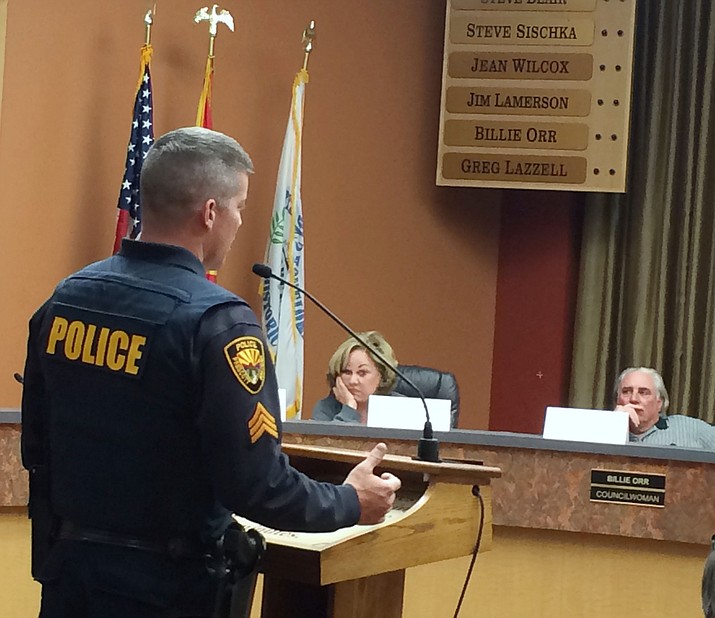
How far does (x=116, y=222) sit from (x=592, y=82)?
2.39 meters

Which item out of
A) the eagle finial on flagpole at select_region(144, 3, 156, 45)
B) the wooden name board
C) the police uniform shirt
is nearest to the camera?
the police uniform shirt

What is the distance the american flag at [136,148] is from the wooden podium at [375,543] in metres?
2.75

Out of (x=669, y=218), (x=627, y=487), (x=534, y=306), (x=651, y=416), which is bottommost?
(x=627, y=487)

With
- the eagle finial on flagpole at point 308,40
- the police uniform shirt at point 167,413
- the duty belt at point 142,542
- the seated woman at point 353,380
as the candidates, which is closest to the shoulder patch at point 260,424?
the police uniform shirt at point 167,413

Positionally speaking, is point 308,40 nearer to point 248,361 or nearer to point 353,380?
point 353,380

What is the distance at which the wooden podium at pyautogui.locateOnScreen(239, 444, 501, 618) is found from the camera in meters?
1.81

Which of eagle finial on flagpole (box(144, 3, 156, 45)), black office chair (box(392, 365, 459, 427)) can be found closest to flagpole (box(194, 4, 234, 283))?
eagle finial on flagpole (box(144, 3, 156, 45))

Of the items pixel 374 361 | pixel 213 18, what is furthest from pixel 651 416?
pixel 213 18

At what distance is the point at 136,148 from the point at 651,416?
2.35m

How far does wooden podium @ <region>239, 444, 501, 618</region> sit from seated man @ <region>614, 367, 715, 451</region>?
234 cm

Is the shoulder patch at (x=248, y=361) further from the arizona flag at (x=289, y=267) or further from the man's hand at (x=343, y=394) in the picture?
the arizona flag at (x=289, y=267)

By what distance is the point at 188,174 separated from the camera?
1.72 metres

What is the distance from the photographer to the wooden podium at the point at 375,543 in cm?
181

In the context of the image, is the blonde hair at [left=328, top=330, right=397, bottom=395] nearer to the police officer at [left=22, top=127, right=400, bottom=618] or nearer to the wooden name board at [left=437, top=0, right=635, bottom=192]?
the wooden name board at [left=437, top=0, right=635, bottom=192]
